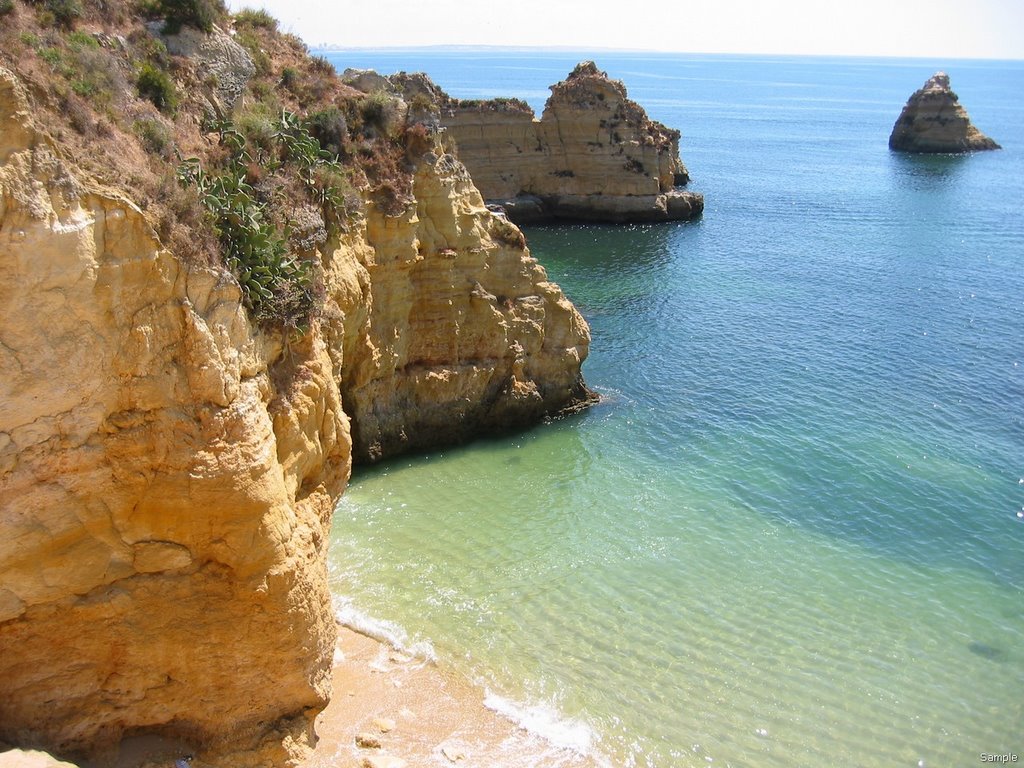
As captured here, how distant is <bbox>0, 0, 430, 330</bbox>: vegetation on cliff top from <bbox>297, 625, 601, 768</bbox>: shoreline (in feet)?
20.5

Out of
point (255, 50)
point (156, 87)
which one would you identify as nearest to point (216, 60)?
point (255, 50)

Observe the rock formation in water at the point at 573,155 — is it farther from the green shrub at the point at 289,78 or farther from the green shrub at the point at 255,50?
the green shrub at the point at 255,50

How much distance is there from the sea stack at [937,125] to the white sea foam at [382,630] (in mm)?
90250

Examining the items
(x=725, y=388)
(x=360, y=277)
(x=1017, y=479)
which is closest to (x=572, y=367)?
(x=725, y=388)

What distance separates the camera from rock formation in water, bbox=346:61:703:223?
54.2 m

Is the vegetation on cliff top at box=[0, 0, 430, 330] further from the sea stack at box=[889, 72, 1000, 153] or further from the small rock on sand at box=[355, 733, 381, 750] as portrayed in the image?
the sea stack at box=[889, 72, 1000, 153]

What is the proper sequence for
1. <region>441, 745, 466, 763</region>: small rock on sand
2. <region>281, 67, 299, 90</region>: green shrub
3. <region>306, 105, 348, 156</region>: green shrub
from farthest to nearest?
<region>281, 67, 299, 90</region>: green shrub < <region>306, 105, 348, 156</region>: green shrub < <region>441, 745, 466, 763</region>: small rock on sand

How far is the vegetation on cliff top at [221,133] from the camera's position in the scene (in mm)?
A: 10367

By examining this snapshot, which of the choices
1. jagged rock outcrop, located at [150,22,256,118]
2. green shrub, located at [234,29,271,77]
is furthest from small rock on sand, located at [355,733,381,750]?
green shrub, located at [234,29,271,77]

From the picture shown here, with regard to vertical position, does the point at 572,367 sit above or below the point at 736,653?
above

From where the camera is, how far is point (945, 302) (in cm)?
3856

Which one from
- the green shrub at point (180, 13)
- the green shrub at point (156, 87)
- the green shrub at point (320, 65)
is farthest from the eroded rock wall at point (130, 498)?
the green shrub at point (320, 65)

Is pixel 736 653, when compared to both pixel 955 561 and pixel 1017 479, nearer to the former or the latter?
pixel 955 561

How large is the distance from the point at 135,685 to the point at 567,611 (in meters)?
8.29
